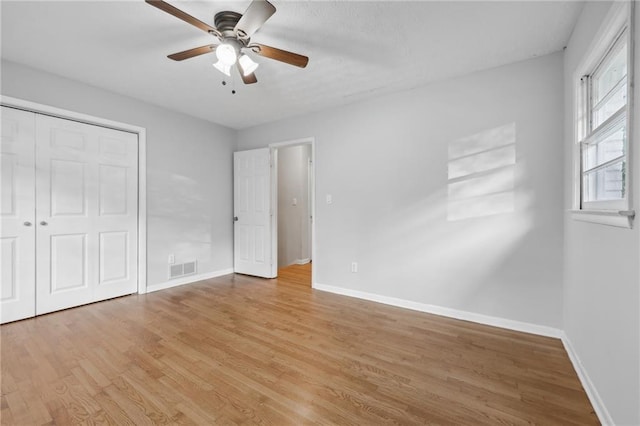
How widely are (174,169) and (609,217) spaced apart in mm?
4470

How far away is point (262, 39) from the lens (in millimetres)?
2238

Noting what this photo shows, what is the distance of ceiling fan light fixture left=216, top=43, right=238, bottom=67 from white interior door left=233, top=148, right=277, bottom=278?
2.31 metres

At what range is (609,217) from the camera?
1.42m

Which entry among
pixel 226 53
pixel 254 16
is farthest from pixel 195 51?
pixel 254 16

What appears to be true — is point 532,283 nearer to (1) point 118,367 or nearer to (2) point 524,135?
(2) point 524,135

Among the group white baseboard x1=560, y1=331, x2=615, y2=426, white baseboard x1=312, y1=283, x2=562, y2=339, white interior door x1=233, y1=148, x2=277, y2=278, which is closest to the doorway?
white interior door x1=233, y1=148, x2=277, y2=278

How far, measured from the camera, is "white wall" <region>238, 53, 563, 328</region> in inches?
96.2

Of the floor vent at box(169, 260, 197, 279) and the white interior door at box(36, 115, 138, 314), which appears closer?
the white interior door at box(36, 115, 138, 314)

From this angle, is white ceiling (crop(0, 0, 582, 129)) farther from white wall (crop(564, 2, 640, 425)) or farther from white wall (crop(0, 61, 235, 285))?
white wall (crop(564, 2, 640, 425))

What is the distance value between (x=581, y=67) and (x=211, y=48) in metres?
2.67

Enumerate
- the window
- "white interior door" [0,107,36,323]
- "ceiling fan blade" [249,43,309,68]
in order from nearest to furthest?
the window, "ceiling fan blade" [249,43,309,68], "white interior door" [0,107,36,323]

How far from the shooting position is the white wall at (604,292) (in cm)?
120

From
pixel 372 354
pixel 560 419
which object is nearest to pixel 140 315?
pixel 372 354

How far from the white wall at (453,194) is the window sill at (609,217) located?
673 mm
